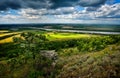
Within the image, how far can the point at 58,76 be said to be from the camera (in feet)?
95.5

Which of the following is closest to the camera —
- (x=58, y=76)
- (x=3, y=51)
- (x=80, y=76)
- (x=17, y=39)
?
(x=80, y=76)

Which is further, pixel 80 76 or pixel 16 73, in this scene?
pixel 16 73

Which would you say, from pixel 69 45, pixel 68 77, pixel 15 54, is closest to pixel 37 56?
pixel 15 54

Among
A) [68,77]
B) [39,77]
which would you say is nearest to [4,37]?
[39,77]

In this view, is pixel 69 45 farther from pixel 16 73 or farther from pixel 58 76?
pixel 58 76

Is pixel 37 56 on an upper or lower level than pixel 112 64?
lower

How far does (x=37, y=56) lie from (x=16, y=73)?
992 cm

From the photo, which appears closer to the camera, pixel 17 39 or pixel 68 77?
pixel 68 77

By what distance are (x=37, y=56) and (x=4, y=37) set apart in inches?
1424

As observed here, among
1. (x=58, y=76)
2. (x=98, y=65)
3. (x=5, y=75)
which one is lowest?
(x=5, y=75)

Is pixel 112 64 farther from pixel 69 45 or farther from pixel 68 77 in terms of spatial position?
pixel 69 45

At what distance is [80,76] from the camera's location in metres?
25.0

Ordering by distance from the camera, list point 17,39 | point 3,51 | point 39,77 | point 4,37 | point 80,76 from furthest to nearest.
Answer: point 4,37 < point 3,51 < point 17,39 < point 39,77 < point 80,76

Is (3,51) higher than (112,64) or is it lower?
lower
